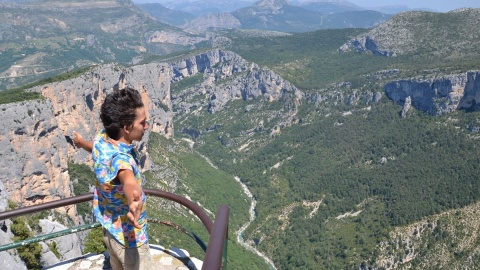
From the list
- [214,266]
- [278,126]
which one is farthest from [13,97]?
[278,126]

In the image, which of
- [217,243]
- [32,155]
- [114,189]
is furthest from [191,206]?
[32,155]

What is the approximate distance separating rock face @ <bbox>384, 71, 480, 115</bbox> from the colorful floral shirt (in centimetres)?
11342

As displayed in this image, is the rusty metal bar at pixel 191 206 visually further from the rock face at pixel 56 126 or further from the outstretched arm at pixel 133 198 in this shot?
the rock face at pixel 56 126

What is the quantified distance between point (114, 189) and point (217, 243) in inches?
73.3

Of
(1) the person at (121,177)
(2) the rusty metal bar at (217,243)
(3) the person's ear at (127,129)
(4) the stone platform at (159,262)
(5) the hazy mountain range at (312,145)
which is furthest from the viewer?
(5) the hazy mountain range at (312,145)

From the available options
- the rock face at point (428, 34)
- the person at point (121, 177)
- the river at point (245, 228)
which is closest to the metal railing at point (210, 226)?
the person at point (121, 177)

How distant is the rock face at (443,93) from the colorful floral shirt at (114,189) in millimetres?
113420

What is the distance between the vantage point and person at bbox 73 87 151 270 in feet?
15.6

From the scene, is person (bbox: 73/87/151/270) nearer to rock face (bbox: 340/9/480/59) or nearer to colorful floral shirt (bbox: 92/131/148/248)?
colorful floral shirt (bbox: 92/131/148/248)

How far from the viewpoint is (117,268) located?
5.95m

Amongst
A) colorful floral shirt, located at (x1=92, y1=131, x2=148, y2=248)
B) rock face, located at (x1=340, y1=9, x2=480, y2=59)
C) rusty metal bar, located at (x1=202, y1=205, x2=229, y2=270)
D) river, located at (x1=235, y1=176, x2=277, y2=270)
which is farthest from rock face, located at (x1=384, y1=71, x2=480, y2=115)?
colorful floral shirt, located at (x1=92, y1=131, x2=148, y2=248)

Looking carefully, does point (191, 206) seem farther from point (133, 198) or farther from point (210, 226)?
point (133, 198)

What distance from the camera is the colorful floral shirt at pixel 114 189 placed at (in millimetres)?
4875

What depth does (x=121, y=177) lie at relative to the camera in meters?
4.71
